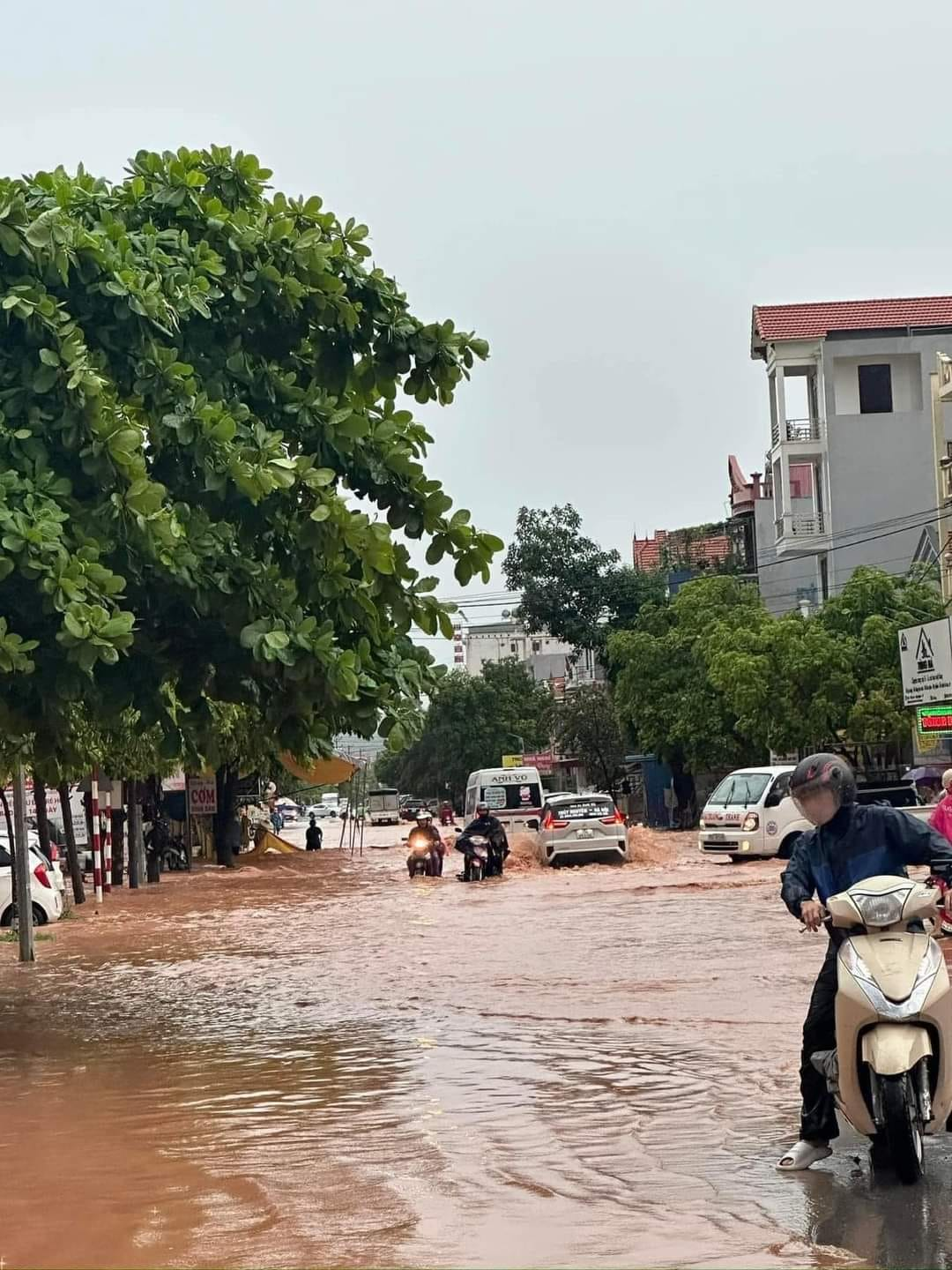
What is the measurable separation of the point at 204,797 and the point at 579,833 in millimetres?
16242

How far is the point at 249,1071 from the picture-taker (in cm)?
1077

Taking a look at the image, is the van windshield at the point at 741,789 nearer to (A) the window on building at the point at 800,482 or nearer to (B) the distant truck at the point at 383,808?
(A) the window on building at the point at 800,482

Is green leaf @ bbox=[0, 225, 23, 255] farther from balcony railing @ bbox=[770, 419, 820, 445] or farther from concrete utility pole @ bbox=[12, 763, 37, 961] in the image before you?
balcony railing @ bbox=[770, 419, 820, 445]

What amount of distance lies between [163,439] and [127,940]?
13825 millimetres

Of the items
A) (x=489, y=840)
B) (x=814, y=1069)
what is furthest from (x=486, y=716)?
(x=814, y=1069)

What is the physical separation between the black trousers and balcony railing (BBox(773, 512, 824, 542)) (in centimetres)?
5254

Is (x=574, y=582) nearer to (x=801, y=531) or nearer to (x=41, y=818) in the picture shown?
(x=801, y=531)

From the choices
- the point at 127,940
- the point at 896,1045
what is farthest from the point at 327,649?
the point at 127,940

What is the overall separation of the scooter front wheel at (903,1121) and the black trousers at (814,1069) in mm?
515

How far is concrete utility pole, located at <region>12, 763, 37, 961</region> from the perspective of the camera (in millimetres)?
16939

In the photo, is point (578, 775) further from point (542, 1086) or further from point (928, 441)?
point (542, 1086)

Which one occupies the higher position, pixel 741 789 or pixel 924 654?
pixel 924 654

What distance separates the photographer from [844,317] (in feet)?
197

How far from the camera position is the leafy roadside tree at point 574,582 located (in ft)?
213
